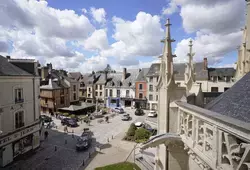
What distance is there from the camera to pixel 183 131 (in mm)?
4234

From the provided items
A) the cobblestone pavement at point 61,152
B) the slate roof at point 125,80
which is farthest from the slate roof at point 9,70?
the slate roof at point 125,80

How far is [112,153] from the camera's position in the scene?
16.1 m

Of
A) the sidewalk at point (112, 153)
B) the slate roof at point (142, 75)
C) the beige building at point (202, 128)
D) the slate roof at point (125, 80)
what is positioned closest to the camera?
the beige building at point (202, 128)

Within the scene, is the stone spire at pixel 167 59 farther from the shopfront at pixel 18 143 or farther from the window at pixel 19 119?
the window at pixel 19 119

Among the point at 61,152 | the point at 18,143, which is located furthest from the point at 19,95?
the point at 61,152

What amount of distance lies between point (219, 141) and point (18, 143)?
1838cm

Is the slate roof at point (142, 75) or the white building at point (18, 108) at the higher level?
the slate roof at point (142, 75)

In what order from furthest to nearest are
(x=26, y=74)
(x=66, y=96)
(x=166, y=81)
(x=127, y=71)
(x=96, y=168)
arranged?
(x=127, y=71), (x=66, y=96), (x=26, y=74), (x=96, y=168), (x=166, y=81)

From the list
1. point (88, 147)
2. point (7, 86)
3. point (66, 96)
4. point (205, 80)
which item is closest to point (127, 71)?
point (66, 96)

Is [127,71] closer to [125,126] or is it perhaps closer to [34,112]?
[125,126]

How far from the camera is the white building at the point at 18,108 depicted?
13.5 metres

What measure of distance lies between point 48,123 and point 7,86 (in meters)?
14.6

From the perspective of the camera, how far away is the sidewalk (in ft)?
46.5

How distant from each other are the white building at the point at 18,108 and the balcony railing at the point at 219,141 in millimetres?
15819
